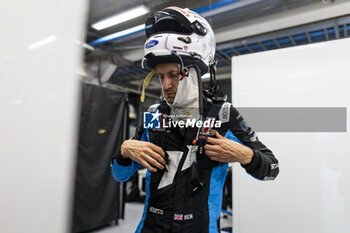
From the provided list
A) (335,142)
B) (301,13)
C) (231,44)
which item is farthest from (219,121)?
(231,44)

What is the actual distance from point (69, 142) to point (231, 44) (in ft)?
12.7

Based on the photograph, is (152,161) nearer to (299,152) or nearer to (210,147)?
(210,147)

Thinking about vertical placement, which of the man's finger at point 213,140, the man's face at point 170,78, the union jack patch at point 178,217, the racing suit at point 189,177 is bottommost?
the union jack patch at point 178,217

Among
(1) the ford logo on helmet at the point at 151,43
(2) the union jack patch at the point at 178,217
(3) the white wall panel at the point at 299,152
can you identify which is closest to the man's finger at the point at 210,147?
(2) the union jack patch at the point at 178,217

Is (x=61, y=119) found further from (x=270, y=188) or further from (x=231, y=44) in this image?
(x=231, y=44)

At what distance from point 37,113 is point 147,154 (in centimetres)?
60

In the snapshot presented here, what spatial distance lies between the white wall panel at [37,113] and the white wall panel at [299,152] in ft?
4.73

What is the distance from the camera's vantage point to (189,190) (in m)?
0.90

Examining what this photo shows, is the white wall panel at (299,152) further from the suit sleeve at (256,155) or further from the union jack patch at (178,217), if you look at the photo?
the union jack patch at (178,217)

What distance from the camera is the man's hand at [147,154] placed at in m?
0.84

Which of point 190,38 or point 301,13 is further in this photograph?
point 301,13

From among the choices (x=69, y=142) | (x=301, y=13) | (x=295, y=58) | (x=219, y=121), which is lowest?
(x=69, y=142)

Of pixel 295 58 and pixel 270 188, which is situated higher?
pixel 295 58

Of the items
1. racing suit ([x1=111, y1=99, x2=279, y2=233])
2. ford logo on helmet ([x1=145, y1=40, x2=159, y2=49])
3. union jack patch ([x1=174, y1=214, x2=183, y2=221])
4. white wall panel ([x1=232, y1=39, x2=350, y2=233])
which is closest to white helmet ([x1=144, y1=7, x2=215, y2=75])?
ford logo on helmet ([x1=145, y1=40, x2=159, y2=49])
